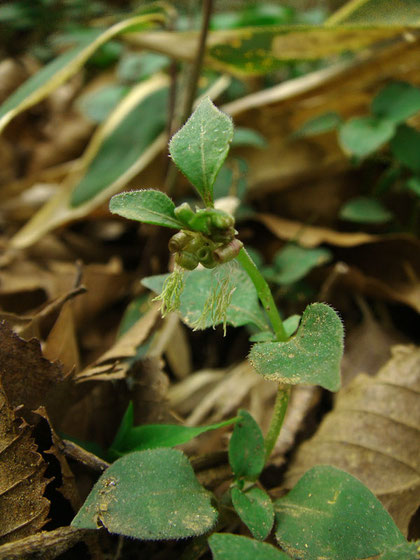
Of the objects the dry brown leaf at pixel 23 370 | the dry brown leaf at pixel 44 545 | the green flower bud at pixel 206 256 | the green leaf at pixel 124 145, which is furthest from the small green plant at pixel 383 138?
the dry brown leaf at pixel 44 545

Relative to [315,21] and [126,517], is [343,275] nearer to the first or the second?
[126,517]

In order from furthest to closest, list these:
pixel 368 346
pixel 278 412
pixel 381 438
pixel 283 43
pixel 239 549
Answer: pixel 283 43
pixel 368 346
pixel 381 438
pixel 278 412
pixel 239 549

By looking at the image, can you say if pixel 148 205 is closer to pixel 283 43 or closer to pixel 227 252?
pixel 227 252

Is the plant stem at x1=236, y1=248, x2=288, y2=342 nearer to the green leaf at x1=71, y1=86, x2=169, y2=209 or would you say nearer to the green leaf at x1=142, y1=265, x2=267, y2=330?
the green leaf at x1=142, y1=265, x2=267, y2=330

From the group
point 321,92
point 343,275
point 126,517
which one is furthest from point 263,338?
point 321,92

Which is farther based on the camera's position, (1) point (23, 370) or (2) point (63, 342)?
(2) point (63, 342)

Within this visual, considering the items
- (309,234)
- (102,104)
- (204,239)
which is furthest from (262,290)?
(102,104)

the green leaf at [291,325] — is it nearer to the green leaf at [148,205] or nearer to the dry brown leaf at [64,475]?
the green leaf at [148,205]
